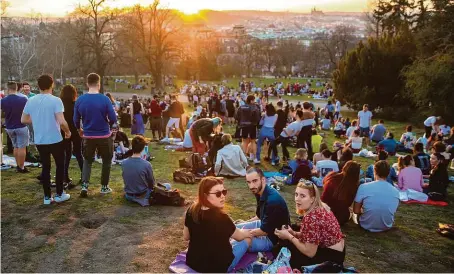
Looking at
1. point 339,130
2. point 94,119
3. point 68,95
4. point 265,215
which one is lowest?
point 339,130

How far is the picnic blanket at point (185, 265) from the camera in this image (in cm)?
436

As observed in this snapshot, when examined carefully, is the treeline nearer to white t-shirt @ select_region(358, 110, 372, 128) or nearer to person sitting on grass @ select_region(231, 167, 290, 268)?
white t-shirt @ select_region(358, 110, 372, 128)

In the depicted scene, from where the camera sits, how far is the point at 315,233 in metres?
3.87

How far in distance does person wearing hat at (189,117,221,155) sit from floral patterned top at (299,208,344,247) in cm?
594

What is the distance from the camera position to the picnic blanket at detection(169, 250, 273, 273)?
4.36m

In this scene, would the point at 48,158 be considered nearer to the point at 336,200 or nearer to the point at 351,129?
the point at 336,200

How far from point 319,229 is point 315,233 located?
52 mm

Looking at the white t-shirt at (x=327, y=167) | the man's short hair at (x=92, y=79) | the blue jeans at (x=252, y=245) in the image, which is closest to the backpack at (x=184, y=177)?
the white t-shirt at (x=327, y=167)

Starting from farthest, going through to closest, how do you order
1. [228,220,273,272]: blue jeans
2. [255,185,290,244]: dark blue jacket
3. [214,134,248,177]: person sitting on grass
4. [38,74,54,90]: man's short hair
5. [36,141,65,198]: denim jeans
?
[214,134,248,177]: person sitting on grass
[36,141,65,198]: denim jeans
[38,74,54,90]: man's short hair
[228,220,273,272]: blue jeans
[255,185,290,244]: dark blue jacket

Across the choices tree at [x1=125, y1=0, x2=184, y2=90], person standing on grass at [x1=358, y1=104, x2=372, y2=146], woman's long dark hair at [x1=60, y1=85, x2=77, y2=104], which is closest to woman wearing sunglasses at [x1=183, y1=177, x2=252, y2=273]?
woman's long dark hair at [x1=60, y1=85, x2=77, y2=104]

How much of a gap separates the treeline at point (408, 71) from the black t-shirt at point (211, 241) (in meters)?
17.4

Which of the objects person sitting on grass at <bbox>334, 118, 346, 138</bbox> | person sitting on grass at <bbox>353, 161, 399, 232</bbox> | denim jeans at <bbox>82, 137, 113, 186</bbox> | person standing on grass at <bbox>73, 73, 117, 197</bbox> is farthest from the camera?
person sitting on grass at <bbox>334, 118, 346, 138</bbox>

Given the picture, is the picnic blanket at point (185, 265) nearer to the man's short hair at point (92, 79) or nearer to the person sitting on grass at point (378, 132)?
the man's short hair at point (92, 79)

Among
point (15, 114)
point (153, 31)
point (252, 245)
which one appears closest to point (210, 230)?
point (252, 245)
